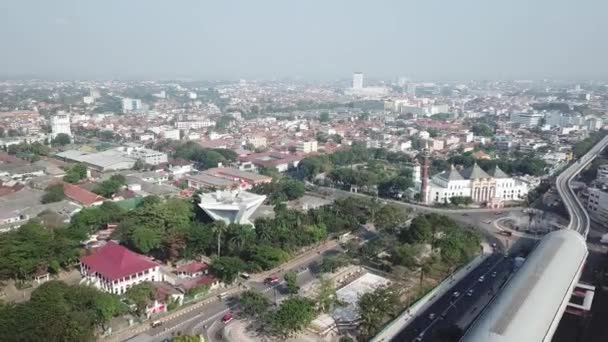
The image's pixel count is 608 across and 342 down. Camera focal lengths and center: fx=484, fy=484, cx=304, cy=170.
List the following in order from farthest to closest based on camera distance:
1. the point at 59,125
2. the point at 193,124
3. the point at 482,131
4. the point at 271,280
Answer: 1. the point at 193,124
2. the point at 482,131
3. the point at 59,125
4. the point at 271,280

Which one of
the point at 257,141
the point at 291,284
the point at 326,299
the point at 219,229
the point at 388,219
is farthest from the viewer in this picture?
the point at 257,141

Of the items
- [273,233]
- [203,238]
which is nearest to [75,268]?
[203,238]

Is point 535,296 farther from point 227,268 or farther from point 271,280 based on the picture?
point 227,268

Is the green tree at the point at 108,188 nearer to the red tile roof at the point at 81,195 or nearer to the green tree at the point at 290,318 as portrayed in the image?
the red tile roof at the point at 81,195

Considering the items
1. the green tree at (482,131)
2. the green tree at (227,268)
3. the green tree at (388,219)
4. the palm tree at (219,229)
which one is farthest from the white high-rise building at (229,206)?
the green tree at (482,131)

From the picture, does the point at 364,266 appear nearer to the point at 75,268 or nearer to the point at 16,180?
the point at 75,268

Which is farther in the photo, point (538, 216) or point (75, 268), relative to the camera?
point (538, 216)

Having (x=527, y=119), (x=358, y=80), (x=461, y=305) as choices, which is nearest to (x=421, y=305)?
(x=461, y=305)

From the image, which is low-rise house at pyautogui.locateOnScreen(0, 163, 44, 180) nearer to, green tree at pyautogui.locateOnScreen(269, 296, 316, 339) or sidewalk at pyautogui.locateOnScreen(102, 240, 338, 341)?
sidewalk at pyautogui.locateOnScreen(102, 240, 338, 341)
